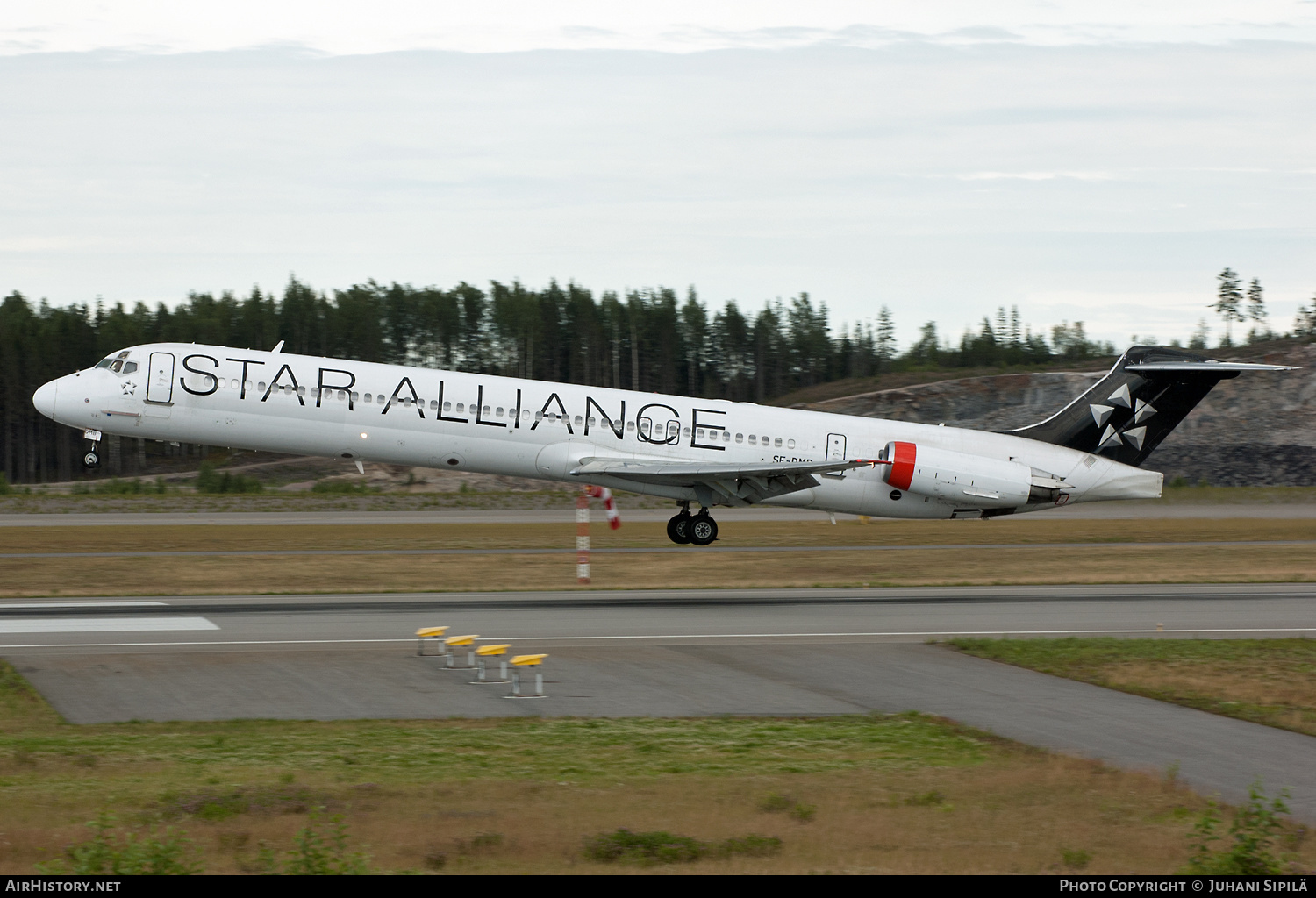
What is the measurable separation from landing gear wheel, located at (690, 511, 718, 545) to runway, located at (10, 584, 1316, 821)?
3.64 m

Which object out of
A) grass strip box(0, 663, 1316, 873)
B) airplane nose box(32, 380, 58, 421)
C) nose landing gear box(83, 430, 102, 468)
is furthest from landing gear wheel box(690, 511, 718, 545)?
grass strip box(0, 663, 1316, 873)

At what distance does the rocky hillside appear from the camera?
80.0 metres

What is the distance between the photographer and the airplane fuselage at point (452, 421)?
2988 cm

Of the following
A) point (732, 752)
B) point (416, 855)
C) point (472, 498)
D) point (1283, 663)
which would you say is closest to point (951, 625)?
point (1283, 663)

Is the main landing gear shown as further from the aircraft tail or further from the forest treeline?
the forest treeline

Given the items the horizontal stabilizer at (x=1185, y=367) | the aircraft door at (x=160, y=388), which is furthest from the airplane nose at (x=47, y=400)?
the horizontal stabilizer at (x=1185, y=367)

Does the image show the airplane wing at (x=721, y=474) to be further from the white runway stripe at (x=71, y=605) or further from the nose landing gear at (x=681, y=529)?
the white runway stripe at (x=71, y=605)

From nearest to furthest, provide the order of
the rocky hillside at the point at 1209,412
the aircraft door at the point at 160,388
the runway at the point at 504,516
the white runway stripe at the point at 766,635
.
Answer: the white runway stripe at the point at 766,635 < the aircraft door at the point at 160,388 < the runway at the point at 504,516 < the rocky hillside at the point at 1209,412

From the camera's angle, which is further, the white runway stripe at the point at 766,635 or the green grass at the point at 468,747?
the white runway stripe at the point at 766,635

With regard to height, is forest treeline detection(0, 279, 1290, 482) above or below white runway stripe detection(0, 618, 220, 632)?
above

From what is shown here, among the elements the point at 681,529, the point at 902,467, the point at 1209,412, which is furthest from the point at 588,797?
the point at 1209,412

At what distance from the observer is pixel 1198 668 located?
1980 cm

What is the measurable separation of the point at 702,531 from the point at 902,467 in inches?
219

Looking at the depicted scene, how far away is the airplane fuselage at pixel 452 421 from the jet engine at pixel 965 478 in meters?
0.14
